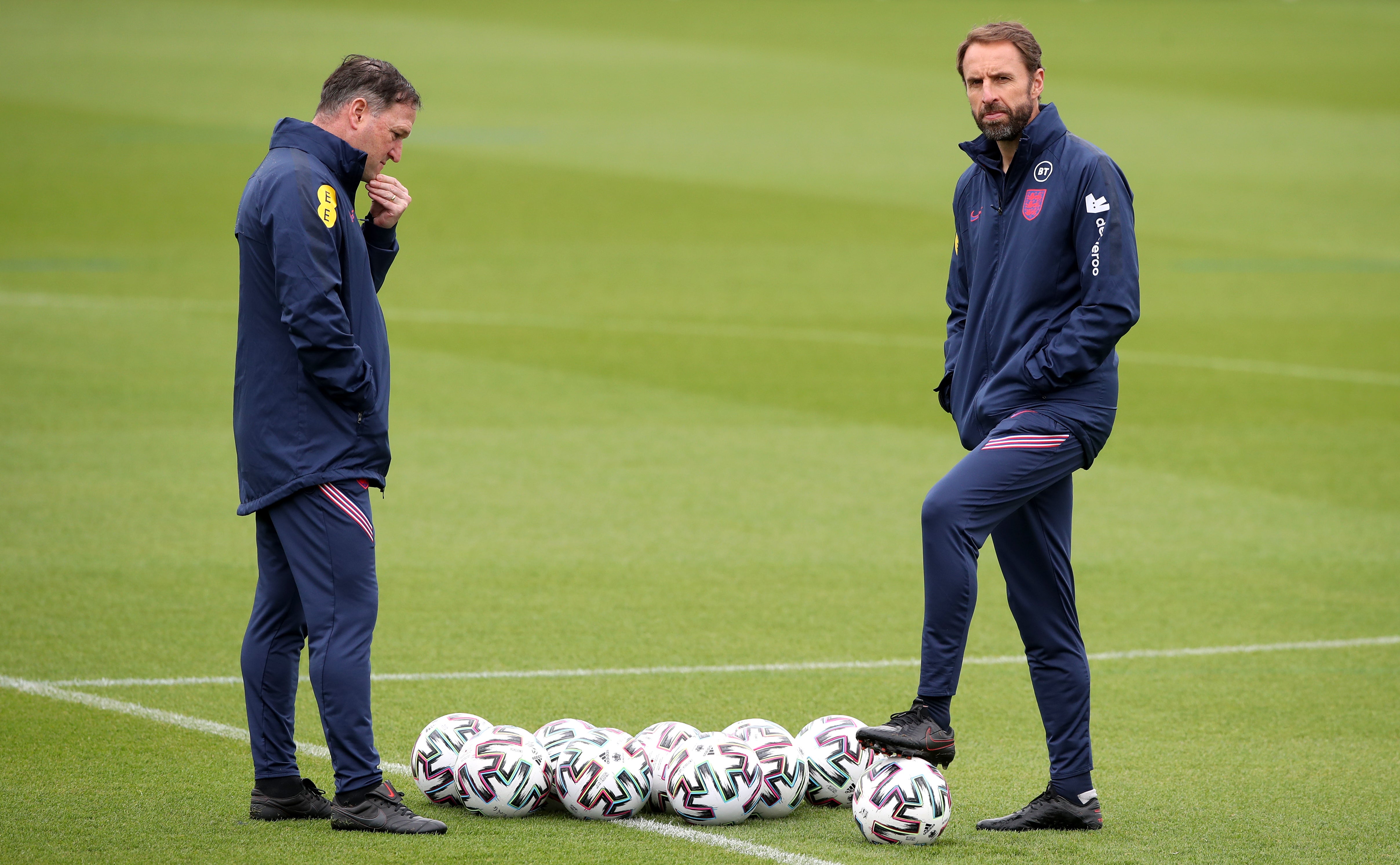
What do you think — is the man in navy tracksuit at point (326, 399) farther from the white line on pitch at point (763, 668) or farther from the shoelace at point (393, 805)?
the white line on pitch at point (763, 668)

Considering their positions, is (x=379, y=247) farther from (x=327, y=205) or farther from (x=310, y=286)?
(x=310, y=286)

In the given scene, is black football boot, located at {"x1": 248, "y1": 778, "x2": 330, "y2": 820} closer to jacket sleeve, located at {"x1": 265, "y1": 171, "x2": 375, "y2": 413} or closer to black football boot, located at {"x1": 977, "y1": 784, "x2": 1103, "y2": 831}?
jacket sleeve, located at {"x1": 265, "y1": 171, "x2": 375, "y2": 413}

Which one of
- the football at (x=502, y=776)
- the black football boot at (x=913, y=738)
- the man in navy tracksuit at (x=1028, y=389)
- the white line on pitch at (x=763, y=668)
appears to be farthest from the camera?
the white line on pitch at (x=763, y=668)

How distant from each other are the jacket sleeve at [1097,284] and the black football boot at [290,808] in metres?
3.02

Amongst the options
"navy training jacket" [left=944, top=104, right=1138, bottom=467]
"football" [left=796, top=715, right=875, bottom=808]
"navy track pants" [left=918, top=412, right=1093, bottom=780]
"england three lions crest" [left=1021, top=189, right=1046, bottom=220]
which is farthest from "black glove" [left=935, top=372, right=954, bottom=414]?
"football" [left=796, top=715, right=875, bottom=808]

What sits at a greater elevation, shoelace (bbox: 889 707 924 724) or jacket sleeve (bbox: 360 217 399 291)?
jacket sleeve (bbox: 360 217 399 291)

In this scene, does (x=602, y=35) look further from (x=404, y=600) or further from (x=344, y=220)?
(x=344, y=220)

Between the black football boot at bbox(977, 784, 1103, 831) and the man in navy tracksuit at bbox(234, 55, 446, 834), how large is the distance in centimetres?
207

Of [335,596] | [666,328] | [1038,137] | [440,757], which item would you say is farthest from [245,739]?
[666,328]

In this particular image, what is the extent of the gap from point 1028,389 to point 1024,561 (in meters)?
0.68

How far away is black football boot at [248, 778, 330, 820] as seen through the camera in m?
6.54

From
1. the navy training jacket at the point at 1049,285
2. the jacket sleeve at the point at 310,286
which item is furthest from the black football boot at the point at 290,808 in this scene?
the navy training jacket at the point at 1049,285

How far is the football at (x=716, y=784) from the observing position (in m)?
6.59

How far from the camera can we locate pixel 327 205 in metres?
6.23
